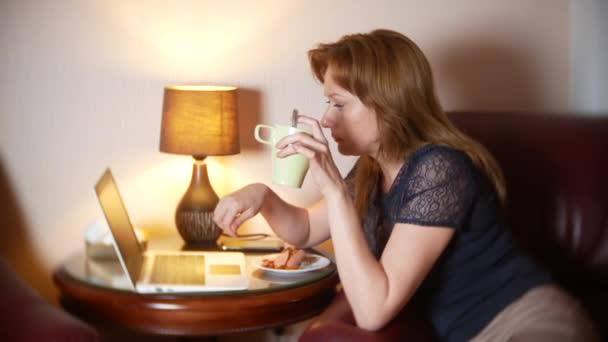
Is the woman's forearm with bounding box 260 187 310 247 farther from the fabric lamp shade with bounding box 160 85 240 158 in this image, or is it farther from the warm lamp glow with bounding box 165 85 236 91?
the warm lamp glow with bounding box 165 85 236 91

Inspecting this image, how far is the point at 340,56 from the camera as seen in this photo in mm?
1710

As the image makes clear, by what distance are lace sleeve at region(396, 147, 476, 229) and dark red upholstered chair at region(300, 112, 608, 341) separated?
459 millimetres

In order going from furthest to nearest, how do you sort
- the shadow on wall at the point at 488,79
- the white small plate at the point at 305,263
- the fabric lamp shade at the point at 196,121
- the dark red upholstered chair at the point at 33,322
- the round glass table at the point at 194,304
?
1. the shadow on wall at the point at 488,79
2. the fabric lamp shade at the point at 196,121
3. the white small plate at the point at 305,263
4. the round glass table at the point at 194,304
5. the dark red upholstered chair at the point at 33,322

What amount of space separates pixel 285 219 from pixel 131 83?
0.64 meters

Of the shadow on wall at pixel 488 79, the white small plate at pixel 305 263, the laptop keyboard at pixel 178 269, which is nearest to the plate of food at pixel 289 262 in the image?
the white small plate at pixel 305 263

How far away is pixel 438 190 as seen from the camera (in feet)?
5.15

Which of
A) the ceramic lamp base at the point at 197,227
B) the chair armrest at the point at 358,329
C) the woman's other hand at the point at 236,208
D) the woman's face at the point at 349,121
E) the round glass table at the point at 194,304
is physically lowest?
the round glass table at the point at 194,304

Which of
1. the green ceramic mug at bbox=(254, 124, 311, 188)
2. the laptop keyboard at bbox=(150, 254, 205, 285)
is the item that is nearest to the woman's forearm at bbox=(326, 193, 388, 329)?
the green ceramic mug at bbox=(254, 124, 311, 188)

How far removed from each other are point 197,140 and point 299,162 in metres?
0.50

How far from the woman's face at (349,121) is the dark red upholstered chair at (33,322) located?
65cm

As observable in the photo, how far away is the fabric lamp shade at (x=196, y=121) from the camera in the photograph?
2.08 metres

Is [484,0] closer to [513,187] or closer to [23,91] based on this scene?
[513,187]

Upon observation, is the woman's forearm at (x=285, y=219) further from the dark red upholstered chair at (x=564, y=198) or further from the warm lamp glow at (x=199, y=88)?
the dark red upholstered chair at (x=564, y=198)

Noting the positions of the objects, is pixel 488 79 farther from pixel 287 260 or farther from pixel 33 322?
pixel 33 322
